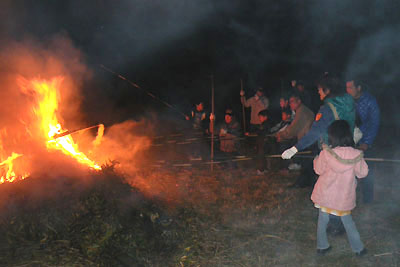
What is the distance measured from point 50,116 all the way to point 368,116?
577cm

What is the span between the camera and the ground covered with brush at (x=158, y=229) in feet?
13.6

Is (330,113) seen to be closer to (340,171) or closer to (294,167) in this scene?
(340,171)

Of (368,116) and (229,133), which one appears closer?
(368,116)

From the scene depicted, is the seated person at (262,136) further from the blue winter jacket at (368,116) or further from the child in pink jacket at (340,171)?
the child in pink jacket at (340,171)

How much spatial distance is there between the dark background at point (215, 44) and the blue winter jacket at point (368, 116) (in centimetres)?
237

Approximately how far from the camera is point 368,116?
5.67 meters

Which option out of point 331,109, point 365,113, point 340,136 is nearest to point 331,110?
point 331,109

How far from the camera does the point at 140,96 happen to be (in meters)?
18.6

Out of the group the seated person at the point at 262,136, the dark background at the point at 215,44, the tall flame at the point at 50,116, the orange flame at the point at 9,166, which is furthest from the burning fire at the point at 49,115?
the seated person at the point at 262,136

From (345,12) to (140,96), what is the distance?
35.0 feet

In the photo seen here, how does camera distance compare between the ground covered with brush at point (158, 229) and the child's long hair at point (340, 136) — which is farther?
the ground covered with brush at point (158, 229)

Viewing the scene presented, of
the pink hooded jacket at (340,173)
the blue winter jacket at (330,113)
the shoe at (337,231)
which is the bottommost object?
the shoe at (337,231)

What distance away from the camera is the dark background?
11.4m

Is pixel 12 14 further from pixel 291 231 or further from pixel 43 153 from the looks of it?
pixel 291 231
